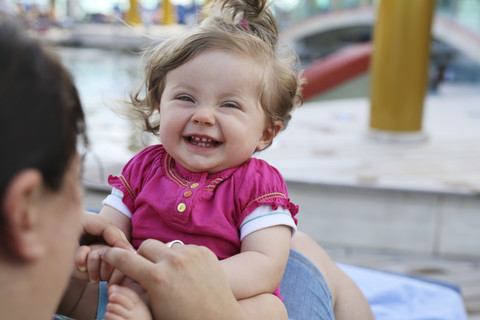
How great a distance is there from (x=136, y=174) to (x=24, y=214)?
0.77 metres

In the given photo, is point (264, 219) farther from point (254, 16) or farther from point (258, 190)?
point (254, 16)

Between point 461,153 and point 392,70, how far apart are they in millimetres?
727

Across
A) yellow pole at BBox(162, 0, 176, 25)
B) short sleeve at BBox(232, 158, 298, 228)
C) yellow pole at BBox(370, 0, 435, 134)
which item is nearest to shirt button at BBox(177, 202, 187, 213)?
short sleeve at BBox(232, 158, 298, 228)

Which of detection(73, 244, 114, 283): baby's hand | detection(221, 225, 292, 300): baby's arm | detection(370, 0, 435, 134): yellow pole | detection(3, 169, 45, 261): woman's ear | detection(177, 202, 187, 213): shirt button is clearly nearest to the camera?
detection(3, 169, 45, 261): woman's ear

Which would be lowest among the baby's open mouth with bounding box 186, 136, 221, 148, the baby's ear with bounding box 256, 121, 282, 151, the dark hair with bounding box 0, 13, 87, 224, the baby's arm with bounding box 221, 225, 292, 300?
the baby's arm with bounding box 221, 225, 292, 300

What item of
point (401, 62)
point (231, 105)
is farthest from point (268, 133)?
point (401, 62)

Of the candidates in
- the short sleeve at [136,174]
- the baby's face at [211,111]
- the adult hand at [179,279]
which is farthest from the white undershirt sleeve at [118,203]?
the adult hand at [179,279]

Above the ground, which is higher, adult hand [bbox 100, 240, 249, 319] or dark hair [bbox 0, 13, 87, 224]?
dark hair [bbox 0, 13, 87, 224]

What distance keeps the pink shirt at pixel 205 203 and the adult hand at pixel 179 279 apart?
283 mm

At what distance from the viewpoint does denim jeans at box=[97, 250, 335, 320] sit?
1322 mm

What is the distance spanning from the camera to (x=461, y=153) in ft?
12.8

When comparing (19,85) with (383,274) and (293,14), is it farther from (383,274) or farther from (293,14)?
(293,14)

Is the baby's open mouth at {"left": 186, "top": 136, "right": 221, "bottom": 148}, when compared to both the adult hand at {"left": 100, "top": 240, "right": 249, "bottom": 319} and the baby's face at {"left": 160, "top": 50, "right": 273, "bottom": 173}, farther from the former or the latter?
the adult hand at {"left": 100, "top": 240, "right": 249, "bottom": 319}

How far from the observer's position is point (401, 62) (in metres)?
3.91
